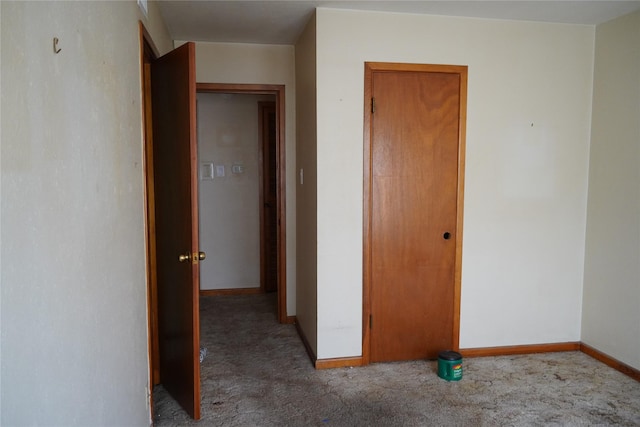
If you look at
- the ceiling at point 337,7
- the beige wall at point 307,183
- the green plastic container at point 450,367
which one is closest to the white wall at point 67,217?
the ceiling at point 337,7

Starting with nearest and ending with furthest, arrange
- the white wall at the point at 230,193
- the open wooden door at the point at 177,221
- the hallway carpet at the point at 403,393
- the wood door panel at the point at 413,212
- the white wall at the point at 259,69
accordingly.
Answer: the open wooden door at the point at 177,221, the hallway carpet at the point at 403,393, the wood door panel at the point at 413,212, the white wall at the point at 259,69, the white wall at the point at 230,193

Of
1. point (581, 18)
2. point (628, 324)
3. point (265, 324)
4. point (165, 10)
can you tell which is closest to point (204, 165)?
point (265, 324)

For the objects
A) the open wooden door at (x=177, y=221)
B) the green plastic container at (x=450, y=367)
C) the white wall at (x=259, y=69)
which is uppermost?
the white wall at (x=259, y=69)

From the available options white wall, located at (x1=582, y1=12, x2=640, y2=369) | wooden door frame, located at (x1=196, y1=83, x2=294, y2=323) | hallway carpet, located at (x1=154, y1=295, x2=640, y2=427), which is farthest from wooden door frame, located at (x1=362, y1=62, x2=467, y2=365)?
wooden door frame, located at (x1=196, y1=83, x2=294, y2=323)

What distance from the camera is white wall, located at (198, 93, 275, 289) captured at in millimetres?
5148

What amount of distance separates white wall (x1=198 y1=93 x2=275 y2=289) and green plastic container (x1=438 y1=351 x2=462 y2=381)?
109 inches

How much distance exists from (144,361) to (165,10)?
2.18 metres

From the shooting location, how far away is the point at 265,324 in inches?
168

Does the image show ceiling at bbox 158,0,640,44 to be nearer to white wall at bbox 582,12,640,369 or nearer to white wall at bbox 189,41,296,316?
white wall at bbox 582,12,640,369

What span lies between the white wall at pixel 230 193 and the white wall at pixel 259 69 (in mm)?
1189

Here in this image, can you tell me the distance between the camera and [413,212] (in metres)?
3.29

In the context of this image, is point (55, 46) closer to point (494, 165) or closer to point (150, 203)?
point (150, 203)

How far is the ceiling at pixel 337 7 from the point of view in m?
2.95

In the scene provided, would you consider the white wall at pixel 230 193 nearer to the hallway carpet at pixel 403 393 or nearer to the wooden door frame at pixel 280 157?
the wooden door frame at pixel 280 157
